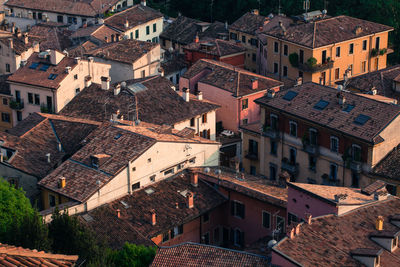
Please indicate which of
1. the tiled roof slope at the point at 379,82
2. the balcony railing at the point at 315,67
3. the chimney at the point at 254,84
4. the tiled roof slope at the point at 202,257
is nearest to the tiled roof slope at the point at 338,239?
the tiled roof slope at the point at 202,257

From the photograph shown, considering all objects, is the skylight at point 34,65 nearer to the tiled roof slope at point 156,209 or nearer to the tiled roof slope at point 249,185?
the tiled roof slope at point 156,209

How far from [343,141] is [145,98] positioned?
78.4ft

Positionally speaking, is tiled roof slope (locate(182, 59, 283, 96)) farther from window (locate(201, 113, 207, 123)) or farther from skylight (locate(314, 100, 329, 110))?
skylight (locate(314, 100, 329, 110))

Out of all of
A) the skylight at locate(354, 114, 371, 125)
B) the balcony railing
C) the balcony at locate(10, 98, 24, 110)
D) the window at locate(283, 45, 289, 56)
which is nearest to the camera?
the skylight at locate(354, 114, 371, 125)

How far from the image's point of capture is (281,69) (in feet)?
347

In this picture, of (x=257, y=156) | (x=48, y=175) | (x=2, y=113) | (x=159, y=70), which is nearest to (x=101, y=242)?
(x=48, y=175)

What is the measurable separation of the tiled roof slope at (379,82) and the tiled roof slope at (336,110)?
46.7 ft

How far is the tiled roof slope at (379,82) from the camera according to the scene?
295 feet

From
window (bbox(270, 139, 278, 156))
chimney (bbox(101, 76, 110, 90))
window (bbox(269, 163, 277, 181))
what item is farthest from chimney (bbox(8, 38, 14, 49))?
window (bbox(269, 163, 277, 181))

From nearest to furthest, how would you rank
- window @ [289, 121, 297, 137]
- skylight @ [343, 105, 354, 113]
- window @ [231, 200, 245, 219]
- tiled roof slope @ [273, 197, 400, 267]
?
tiled roof slope @ [273, 197, 400, 267]
window @ [231, 200, 245, 219]
skylight @ [343, 105, 354, 113]
window @ [289, 121, 297, 137]

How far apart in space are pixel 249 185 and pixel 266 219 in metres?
3.45

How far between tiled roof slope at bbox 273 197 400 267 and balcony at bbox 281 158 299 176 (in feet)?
58.2

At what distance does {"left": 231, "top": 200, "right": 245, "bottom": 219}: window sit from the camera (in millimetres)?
70000

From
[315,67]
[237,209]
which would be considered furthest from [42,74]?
[315,67]
